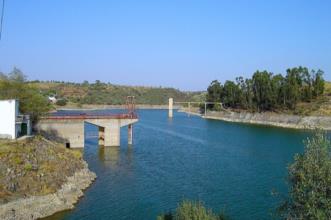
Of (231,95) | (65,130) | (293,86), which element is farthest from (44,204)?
(231,95)

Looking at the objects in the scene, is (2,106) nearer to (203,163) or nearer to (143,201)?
(143,201)

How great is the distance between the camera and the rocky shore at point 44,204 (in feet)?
99.7

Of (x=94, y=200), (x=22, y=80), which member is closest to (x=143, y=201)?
(x=94, y=200)

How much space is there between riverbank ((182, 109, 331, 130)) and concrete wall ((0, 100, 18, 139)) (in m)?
70.9

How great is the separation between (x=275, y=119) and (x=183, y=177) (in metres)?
79.1

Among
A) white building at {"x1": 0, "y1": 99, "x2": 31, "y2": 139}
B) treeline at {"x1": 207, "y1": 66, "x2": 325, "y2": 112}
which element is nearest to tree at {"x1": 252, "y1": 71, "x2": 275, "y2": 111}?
treeline at {"x1": 207, "y1": 66, "x2": 325, "y2": 112}

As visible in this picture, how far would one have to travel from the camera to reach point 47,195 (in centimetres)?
3453

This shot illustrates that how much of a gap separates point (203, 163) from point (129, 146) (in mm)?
16853

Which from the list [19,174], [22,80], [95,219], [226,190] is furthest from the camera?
[22,80]

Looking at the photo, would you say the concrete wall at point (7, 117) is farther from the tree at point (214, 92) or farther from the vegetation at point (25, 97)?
the tree at point (214, 92)

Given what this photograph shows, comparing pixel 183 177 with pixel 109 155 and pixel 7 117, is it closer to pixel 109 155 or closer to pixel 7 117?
pixel 109 155

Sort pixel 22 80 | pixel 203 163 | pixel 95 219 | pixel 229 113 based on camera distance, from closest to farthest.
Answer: pixel 95 219
pixel 203 163
pixel 22 80
pixel 229 113

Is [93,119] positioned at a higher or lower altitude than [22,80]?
lower

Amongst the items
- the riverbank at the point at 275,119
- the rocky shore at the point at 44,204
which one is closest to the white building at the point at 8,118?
the rocky shore at the point at 44,204
